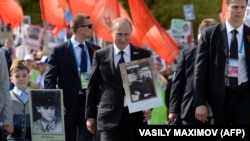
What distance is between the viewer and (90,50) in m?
11.6

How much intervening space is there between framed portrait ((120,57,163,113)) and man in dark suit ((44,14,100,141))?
1.85m

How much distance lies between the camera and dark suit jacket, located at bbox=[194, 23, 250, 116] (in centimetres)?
923

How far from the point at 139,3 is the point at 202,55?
996cm

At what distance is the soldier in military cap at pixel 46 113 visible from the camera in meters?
10.2

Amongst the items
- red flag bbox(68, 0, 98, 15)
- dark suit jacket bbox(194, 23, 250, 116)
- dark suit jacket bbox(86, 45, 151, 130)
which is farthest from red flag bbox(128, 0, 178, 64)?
dark suit jacket bbox(194, 23, 250, 116)

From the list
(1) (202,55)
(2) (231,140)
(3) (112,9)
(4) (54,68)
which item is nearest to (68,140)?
(4) (54,68)

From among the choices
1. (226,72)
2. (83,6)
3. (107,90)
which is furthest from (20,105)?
(83,6)

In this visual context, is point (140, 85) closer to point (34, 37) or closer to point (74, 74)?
point (74, 74)

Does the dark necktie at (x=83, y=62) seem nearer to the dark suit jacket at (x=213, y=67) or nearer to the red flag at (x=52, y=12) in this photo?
the dark suit jacket at (x=213, y=67)

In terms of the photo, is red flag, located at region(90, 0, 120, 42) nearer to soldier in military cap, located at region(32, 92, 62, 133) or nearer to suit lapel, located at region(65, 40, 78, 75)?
suit lapel, located at region(65, 40, 78, 75)

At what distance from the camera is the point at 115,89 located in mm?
9578

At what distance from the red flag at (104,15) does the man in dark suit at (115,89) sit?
24.3 feet

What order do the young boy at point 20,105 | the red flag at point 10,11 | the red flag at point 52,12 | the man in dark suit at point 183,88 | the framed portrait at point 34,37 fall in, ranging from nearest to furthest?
the young boy at point 20,105, the man in dark suit at point 183,88, the red flag at point 10,11, the red flag at point 52,12, the framed portrait at point 34,37

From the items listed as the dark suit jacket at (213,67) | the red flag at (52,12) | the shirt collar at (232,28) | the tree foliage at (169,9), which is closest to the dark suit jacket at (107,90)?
the dark suit jacket at (213,67)
